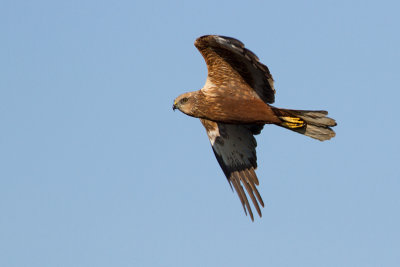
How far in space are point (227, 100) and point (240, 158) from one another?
1.99m

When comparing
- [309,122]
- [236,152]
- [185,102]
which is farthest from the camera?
[236,152]

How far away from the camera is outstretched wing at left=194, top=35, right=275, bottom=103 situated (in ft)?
44.9

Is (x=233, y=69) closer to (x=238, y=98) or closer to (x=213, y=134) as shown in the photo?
(x=238, y=98)

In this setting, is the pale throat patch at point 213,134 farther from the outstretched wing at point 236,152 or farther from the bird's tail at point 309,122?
the bird's tail at point 309,122

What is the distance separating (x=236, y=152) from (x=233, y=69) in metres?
2.32

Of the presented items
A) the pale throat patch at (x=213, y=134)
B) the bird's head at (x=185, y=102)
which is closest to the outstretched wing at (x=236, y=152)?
the pale throat patch at (x=213, y=134)

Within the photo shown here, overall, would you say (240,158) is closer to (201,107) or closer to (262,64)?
(201,107)

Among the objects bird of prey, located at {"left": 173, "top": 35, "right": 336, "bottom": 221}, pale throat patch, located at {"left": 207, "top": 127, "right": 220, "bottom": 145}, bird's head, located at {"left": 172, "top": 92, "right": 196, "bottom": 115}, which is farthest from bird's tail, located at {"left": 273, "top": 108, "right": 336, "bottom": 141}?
pale throat patch, located at {"left": 207, "top": 127, "right": 220, "bottom": 145}

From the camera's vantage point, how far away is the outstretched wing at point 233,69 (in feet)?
44.9

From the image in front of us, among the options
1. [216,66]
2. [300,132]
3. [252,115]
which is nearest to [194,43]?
[216,66]

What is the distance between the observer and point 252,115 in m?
14.2

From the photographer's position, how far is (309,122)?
566 inches

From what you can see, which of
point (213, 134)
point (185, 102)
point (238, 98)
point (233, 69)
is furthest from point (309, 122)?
point (213, 134)

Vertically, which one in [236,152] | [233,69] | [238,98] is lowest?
[236,152]
